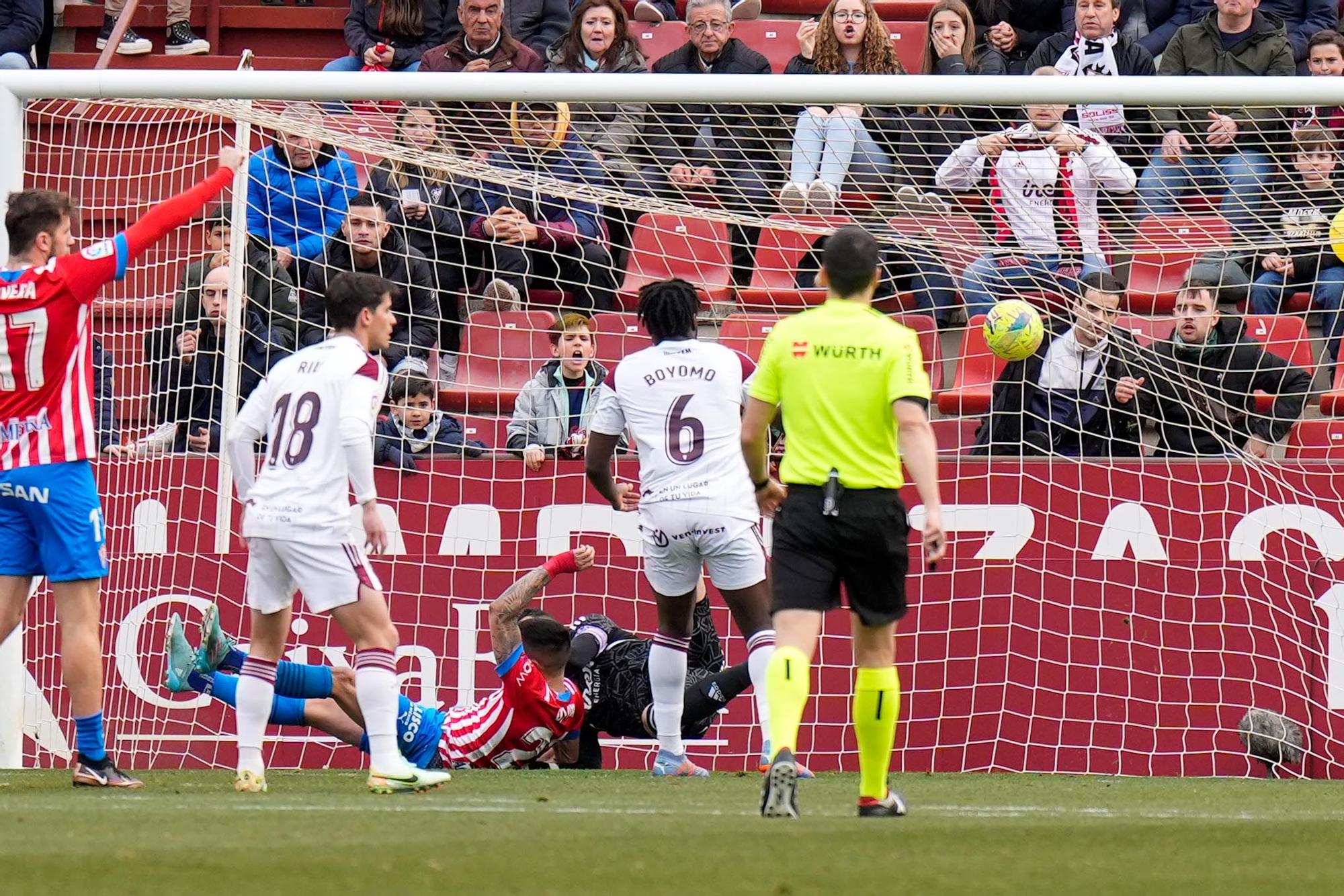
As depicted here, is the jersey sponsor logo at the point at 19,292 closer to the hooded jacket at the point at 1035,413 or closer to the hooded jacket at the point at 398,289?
the hooded jacket at the point at 398,289

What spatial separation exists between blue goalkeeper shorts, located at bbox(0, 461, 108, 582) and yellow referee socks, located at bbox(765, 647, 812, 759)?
8.57ft

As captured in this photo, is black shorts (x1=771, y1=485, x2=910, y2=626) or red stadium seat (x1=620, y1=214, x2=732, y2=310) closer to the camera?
black shorts (x1=771, y1=485, x2=910, y2=626)

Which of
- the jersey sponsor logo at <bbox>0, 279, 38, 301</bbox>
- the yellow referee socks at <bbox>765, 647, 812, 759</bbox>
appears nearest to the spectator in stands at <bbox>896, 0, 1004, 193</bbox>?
the yellow referee socks at <bbox>765, 647, 812, 759</bbox>

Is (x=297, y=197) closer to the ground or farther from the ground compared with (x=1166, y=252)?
farther from the ground

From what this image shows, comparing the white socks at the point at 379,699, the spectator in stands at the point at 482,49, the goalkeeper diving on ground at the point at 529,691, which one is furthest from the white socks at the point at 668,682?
the spectator in stands at the point at 482,49

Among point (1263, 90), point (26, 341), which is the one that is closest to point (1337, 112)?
point (1263, 90)

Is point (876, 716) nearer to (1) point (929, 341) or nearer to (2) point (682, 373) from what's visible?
(2) point (682, 373)

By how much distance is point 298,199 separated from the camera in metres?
9.48

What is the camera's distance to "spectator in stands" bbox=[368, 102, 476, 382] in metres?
9.62

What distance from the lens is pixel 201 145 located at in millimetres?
10773

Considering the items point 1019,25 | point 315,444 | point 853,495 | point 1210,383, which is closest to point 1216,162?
point 1210,383

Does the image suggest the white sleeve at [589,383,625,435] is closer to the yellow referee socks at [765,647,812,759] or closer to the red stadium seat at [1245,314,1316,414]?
the yellow referee socks at [765,647,812,759]

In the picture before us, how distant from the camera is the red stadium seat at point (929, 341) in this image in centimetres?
964

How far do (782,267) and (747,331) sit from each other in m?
0.41
